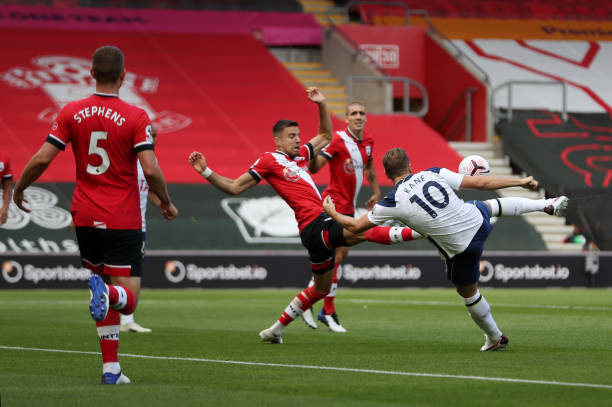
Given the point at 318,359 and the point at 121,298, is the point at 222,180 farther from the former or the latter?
the point at 121,298

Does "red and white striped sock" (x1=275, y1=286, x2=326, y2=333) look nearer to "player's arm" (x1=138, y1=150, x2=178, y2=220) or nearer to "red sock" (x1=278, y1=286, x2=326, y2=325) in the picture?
"red sock" (x1=278, y1=286, x2=326, y2=325)

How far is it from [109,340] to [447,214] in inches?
130

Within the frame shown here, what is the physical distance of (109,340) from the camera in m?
7.73

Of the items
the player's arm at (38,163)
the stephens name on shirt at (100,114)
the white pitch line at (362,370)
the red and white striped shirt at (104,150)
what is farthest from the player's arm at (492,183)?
the player's arm at (38,163)

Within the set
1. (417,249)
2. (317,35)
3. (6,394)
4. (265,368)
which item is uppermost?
(6,394)

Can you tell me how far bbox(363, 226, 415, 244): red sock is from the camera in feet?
36.3

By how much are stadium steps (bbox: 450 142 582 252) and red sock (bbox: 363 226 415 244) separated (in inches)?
601

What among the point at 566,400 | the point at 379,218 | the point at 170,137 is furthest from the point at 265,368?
the point at 170,137

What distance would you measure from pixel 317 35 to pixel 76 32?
7140 mm

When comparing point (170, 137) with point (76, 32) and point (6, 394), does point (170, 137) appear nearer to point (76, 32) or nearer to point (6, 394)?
point (76, 32)

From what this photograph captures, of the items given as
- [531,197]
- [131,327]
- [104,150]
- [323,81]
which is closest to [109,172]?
[104,150]

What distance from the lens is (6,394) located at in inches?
277

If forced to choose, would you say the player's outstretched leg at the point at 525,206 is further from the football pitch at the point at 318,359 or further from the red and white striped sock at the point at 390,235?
the football pitch at the point at 318,359

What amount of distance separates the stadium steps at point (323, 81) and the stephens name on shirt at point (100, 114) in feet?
78.9
